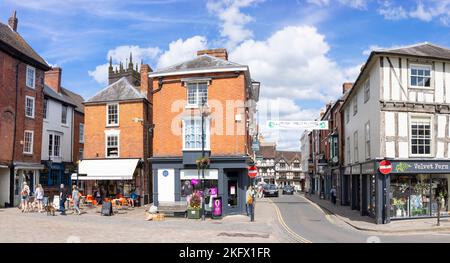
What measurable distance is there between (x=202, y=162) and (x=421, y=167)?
37.7ft

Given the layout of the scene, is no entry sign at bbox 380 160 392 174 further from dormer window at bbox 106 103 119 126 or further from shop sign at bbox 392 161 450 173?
dormer window at bbox 106 103 119 126

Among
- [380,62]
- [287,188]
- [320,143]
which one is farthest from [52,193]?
[287,188]

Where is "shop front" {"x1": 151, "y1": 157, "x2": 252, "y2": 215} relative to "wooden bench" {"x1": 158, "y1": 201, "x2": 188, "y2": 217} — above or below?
above

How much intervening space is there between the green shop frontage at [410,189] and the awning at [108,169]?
1777cm

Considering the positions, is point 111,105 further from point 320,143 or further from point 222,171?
point 320,143

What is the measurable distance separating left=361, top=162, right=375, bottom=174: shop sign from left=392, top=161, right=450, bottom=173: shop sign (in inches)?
51.4

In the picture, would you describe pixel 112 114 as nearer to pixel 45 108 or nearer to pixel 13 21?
pixel 45 108

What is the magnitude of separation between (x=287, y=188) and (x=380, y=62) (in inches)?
1775

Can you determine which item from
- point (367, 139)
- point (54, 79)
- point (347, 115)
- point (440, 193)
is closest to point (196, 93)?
point (367, 139)

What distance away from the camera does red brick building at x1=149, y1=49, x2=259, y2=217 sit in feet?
86.3

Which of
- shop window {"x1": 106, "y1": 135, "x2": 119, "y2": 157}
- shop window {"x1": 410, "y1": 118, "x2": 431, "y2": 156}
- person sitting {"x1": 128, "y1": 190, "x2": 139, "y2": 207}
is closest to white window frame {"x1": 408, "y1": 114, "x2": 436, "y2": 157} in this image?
shop window {"x1": 410, "y1": 118, "x2": 431, "y2": 156}

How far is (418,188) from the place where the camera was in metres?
21.7

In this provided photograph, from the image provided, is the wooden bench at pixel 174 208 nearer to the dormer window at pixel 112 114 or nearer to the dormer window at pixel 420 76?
the dormer window at pixel 112 114

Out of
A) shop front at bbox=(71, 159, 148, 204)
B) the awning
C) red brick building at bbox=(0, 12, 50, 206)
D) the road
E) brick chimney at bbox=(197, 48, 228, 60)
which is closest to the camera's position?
the road
